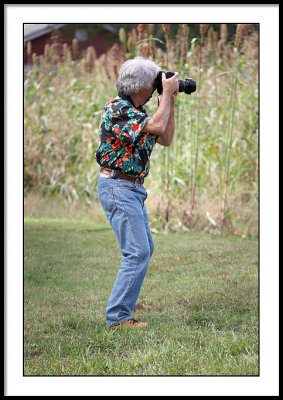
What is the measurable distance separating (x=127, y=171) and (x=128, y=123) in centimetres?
25

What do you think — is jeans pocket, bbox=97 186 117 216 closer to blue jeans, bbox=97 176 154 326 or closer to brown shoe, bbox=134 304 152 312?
blue jeans, bbox=97 176 154 326

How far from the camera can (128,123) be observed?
7.80 ft

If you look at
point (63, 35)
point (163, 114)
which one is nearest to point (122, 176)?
point (163, 114)

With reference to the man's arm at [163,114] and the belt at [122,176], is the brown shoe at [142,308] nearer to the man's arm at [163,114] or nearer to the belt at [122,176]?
the belt at [122,176]

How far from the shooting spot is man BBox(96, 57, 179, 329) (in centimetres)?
244

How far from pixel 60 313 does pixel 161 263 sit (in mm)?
1381

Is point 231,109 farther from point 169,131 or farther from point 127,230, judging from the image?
point 127,230

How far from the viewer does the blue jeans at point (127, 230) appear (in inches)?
99.0

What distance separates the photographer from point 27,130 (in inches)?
263

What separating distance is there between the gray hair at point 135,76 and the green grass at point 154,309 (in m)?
1.23

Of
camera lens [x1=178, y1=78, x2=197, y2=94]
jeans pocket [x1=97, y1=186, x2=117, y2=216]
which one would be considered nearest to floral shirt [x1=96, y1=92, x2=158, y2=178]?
jeans pocket [x1=97, y1=186, x2=117, y2=216]

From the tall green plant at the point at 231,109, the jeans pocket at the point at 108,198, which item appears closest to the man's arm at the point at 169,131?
the jeans pocket at the point at 108,198

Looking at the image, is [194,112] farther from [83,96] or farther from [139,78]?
[139,78]
